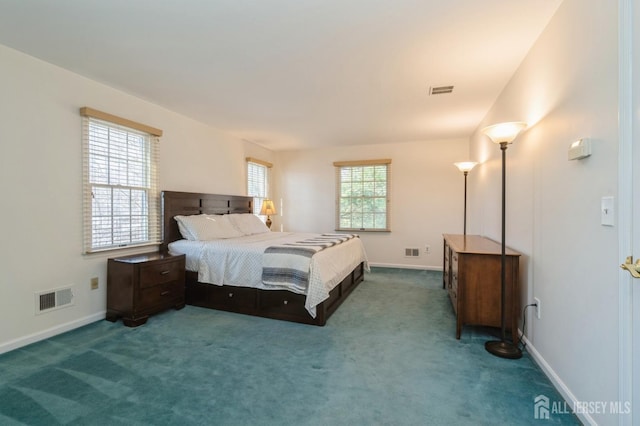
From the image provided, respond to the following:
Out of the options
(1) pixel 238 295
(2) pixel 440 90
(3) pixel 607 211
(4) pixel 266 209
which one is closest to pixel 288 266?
(1) pixel 238 295

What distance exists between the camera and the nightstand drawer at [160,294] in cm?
294

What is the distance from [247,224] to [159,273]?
1.74m

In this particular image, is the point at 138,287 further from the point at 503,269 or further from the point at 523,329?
the point at 523,329

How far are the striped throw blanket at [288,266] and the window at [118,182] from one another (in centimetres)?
163

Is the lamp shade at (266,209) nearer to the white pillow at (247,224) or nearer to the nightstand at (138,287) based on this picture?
the white pillow at (247,224)

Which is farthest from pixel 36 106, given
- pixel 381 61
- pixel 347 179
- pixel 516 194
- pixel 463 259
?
pixel 347 179

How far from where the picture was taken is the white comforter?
286 cm

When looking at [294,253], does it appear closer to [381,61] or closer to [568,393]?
[381,61]

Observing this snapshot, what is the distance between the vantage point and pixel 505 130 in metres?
2.25

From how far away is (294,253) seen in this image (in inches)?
119

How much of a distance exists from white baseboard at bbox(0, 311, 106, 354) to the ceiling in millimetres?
2400

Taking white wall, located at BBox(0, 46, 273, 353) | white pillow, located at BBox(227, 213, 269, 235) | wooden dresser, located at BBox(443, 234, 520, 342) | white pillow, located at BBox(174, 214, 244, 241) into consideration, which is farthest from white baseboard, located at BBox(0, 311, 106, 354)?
wooden dresser, located at BBox(443, 234, 520, 342)

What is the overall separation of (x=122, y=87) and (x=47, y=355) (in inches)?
103

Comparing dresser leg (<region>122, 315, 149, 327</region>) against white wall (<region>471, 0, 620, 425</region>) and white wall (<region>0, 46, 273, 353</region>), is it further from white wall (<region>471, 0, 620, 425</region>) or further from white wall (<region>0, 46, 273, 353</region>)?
white wall (<region>471, 0, 620, 425</region>)
